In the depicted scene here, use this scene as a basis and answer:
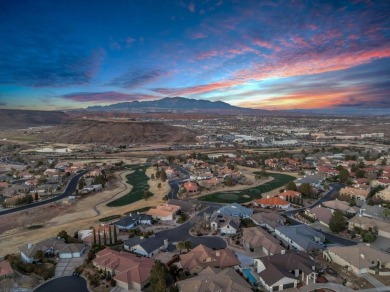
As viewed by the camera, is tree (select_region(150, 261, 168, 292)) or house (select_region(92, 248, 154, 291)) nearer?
tree (select_region(150, 261, 168, 292))

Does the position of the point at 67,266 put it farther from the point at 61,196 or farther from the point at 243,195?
the point at 243,195

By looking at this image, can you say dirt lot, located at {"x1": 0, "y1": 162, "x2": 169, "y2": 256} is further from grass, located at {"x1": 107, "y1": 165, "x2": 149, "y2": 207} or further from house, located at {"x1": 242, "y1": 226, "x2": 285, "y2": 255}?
house, located at {"x1": 242, "y1": 226, "x2": 285, "y2": 255}

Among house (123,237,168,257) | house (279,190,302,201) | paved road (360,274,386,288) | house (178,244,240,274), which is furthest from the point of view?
house (279,190,302,201)

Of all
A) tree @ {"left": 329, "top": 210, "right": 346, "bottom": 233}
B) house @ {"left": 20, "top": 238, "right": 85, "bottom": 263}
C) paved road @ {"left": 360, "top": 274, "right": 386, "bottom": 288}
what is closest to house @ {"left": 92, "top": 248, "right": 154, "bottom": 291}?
house @ {"left": 20, "top": 238, "right": 85, "bottom": 263}

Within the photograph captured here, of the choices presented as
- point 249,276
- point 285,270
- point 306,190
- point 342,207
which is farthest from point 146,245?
point 306,190

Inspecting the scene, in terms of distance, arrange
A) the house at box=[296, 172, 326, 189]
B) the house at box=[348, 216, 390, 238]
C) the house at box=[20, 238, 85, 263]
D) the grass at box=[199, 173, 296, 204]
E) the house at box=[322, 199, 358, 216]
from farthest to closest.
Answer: the house at box=[296, 172, 326, 189] < the grass at box=[199, 173, 296, 204] < the house at box=[322, 199, 358, 216] < the house at box=[348, 216, 390, 238] < the house at box=[20, 238, 85, 263]

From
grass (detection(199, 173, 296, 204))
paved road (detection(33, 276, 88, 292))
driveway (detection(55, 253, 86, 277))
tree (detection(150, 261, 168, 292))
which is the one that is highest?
tree (detection(150, 261, 168, 292))

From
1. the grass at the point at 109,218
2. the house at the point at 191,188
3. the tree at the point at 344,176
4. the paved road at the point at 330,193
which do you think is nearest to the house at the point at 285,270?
the paved road at the point at 330,193
